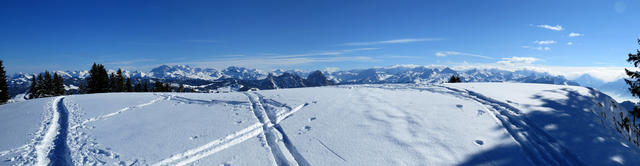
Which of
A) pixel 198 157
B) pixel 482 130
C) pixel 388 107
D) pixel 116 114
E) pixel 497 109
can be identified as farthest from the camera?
pixel 116 114

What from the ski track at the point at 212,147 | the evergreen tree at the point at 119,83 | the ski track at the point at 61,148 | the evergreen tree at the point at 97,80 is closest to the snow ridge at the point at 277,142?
the ski track at the point at 212,147

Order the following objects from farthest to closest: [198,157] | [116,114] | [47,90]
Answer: [47,90] → [116,114] → [198,157]

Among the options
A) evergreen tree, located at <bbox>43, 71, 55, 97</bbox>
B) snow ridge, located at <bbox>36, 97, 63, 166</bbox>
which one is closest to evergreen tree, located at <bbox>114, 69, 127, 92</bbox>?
evergreen tree, located at <bbox>43, 71, 55, 97</bbox>

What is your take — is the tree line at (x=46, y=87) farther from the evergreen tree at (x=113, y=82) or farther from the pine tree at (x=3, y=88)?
the evergreen tree at (x=113, y=82)

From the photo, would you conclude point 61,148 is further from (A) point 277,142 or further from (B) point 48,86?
(B) point 48,86

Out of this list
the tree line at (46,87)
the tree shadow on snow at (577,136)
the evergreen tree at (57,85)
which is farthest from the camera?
the evergreen tree at (57,85)

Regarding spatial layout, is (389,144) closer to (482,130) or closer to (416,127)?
(416,127)

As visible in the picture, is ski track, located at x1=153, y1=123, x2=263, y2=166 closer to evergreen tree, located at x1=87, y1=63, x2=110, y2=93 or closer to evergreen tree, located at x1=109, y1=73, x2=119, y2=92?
evergreen tree, located at x1=87, y1=63, x2=110, y2=93

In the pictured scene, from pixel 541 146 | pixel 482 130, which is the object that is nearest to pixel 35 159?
pixel 482 130
